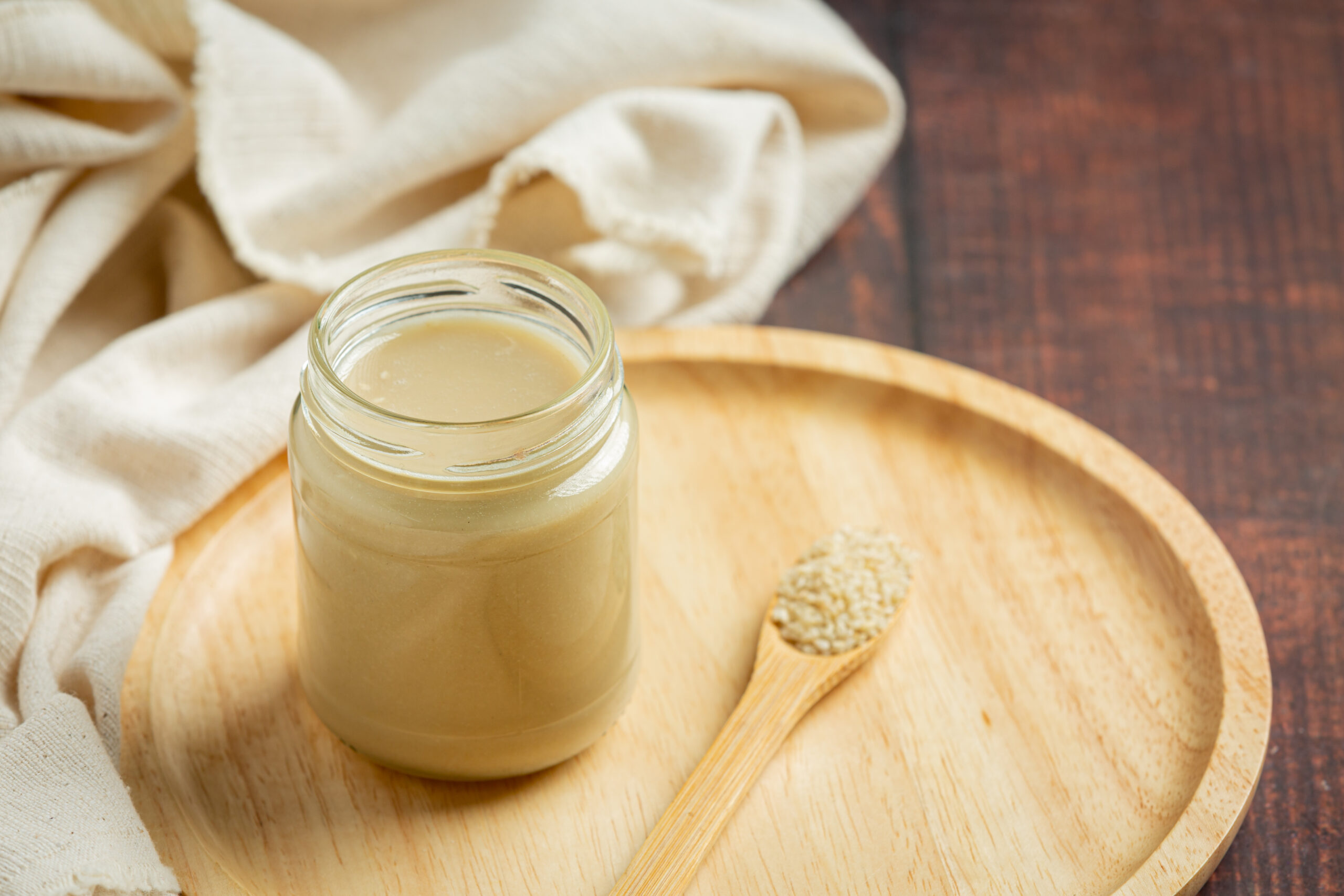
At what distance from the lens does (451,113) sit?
5.01ft

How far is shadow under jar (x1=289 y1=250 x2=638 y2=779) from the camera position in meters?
0.90

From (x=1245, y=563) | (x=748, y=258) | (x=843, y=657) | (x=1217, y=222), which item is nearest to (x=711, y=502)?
(x=843, y=657)

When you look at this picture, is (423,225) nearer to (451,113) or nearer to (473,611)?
(451,113)

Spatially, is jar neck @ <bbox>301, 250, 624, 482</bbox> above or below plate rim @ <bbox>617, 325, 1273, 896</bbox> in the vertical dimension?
above

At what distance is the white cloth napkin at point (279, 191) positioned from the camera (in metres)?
1.27

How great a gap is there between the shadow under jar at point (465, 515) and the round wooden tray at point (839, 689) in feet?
0.22

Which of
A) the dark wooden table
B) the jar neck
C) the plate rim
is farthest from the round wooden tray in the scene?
the jar neck

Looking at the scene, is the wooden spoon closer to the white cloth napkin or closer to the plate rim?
the plate rim

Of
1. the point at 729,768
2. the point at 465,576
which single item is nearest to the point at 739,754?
the point at 729,768

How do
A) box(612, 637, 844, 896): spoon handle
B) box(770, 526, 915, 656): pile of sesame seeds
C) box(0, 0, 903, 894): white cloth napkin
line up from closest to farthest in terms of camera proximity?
box(612, 637, 844, 896): spoon handle < box(770, 526, 915, 656): pile of sesame seeds < box(0, 0, 903, 894): white cloth napkin

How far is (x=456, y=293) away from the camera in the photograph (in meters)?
1.04

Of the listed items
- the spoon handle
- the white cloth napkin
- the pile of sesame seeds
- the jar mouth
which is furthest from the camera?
the white cloth napkin

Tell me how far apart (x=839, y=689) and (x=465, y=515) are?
42cm

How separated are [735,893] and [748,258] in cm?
85
